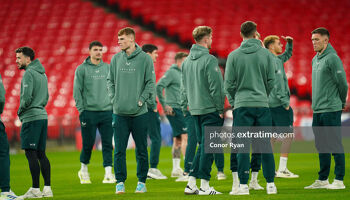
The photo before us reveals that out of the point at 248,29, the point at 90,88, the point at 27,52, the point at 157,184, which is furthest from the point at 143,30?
the point at 248,29

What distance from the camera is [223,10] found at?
981 inches

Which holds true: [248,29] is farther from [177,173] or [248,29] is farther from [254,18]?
[254,18]

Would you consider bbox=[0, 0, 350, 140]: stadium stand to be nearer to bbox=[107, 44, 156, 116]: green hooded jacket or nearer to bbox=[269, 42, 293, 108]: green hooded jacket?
bbox=[269, 42, 293, 108]: green hooded jacket

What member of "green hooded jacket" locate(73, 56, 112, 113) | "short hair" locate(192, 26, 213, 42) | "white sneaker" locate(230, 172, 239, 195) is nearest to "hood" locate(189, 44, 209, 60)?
"short hair" locate(192, 26, 213, 42)

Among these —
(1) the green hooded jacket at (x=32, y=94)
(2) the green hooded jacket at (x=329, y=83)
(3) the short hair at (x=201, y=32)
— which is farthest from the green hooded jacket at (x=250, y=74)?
(1) the green hooded jacket at (x=32, y=94)

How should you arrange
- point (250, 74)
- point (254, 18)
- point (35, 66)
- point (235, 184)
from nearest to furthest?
point (250, 74) < point (235, 184) < point (35, 66) < point (254, 18)

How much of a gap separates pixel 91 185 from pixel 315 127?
11.4 ft

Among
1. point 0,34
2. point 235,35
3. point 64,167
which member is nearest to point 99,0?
point 0,34

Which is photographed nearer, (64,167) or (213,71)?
(213,71)

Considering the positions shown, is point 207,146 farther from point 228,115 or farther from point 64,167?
point 228,115

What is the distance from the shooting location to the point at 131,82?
22.6 ft

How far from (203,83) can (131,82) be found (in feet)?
2.90

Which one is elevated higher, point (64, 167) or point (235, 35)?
point (235, 35)

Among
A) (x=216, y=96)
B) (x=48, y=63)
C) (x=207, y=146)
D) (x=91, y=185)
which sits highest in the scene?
(x=48, y=63)
